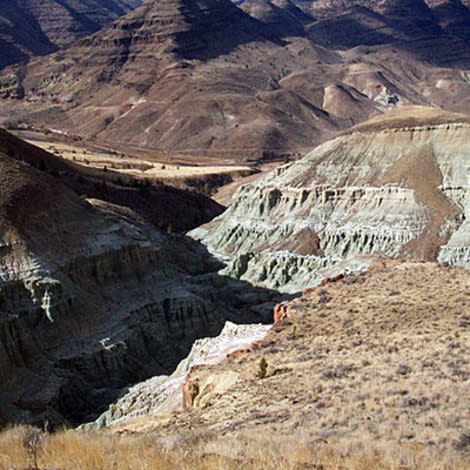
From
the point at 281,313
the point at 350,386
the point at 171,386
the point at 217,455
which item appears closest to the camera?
the point at 217,455

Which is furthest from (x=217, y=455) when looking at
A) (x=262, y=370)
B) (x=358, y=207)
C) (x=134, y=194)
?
(x=134, y=194)

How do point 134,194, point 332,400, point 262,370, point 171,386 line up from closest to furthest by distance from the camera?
point 332,400
point 262,370
point 171,386
point 134,194

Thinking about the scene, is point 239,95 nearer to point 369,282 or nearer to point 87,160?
point 87,160

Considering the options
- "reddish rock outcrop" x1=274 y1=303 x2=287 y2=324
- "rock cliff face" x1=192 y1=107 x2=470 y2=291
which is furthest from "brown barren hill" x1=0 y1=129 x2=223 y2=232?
"reddish rock outcrop" x1=274 y1=303 x2=287 y2=324

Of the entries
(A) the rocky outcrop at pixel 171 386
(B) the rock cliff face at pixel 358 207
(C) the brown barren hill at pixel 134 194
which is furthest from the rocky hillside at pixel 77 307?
(C) the brown barren hill at pixel 134 194

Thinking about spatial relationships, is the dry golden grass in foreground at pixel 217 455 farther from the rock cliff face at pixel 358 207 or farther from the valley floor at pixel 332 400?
the rock cliff face at pixel 358 207

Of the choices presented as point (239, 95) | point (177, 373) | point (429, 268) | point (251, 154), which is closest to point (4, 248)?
point (177, 373)

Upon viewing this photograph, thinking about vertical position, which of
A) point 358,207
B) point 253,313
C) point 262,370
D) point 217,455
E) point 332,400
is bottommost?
point 253,313

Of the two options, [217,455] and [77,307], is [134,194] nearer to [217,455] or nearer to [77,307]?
[77,307]
